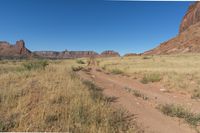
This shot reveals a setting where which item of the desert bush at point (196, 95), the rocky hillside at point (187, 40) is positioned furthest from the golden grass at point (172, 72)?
the rocky hillside at point (187, 40)

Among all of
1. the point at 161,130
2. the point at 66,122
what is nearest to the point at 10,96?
the point at 66,122

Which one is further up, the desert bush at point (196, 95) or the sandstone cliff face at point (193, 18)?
the sandstone cliff face at point (193, 18)

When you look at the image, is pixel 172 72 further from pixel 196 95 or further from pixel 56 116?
pixel 56 116

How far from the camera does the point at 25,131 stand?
3.04m

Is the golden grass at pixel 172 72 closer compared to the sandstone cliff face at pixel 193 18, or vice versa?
the golden grass at pixel 172 72

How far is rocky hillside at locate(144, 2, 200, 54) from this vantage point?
74444mm

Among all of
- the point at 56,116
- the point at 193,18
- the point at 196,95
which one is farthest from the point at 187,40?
the point at 56,116

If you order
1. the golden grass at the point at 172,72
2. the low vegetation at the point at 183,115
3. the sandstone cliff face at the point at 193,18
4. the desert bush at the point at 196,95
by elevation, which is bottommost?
the low vegetation at the point at 183,115

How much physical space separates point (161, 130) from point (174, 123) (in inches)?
31.1

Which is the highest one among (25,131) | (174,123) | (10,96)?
(10,96)

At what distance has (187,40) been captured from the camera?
85.1 metres

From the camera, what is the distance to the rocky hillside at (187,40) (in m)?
74.4

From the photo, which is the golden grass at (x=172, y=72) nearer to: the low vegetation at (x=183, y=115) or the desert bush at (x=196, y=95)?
the desert bush at (x=196, y=95)

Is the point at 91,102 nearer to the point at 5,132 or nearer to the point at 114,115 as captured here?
the point at 114,115
